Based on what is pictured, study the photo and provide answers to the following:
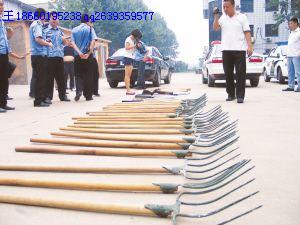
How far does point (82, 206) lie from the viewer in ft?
6.64

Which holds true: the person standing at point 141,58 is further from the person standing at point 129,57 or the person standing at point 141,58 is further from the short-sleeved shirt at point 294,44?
the short-sleeved shirt at point 294,44

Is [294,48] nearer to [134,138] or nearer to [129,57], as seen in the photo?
[129,57]

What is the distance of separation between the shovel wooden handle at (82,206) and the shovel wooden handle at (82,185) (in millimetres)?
251

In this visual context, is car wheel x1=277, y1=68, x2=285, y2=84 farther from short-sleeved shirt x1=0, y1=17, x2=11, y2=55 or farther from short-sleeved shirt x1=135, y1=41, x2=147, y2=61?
short-sleeved shirt x1=0, y1=17, x2=11, y2=55

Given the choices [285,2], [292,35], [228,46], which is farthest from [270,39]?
[228,46]

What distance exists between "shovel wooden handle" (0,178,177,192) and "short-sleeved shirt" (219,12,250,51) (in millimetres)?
5741

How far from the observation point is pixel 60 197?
2295mm

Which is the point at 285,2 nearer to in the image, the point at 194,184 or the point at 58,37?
the point at 58,37

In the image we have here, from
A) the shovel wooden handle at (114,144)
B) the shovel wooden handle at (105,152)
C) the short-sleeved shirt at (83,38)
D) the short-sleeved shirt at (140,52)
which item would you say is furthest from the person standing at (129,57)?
the shovel wooden handle at (105,152)

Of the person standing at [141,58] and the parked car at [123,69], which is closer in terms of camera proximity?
the person standing at [141,58]

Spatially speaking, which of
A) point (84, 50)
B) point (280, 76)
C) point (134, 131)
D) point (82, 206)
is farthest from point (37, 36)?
point (280, 76)

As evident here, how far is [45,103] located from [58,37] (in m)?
1.44

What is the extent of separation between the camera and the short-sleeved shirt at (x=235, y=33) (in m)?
7.59

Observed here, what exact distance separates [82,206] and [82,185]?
0.34 meters
